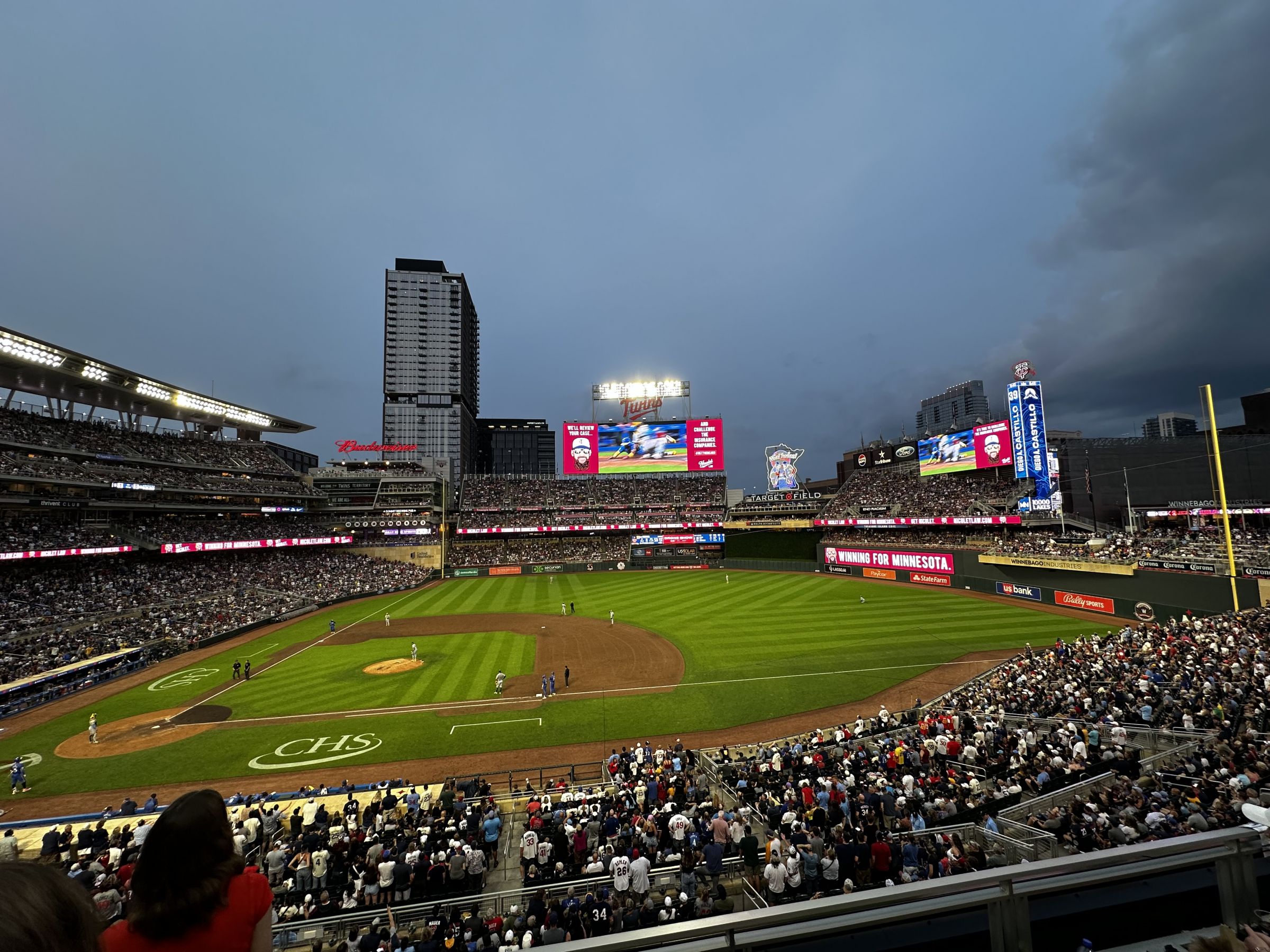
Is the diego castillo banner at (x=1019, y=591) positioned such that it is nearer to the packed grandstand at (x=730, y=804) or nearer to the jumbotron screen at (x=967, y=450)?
the packed grandstand at (x=730, y=804)

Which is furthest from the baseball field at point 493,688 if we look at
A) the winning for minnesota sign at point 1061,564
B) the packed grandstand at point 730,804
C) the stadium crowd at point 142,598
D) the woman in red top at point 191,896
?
the woman in red top at point 191,896

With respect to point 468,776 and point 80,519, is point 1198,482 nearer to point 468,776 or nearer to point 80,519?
point 468,776

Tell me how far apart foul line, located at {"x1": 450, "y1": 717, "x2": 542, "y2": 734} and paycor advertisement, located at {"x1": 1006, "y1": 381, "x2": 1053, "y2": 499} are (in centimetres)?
4601

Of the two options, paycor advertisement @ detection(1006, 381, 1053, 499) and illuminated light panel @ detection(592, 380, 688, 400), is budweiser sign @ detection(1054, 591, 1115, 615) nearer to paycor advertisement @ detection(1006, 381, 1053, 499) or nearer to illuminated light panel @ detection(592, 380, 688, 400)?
paycor advertisement @ detection(1006, 381, 1053, 499)

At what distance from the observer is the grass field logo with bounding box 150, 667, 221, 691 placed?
90.4ft

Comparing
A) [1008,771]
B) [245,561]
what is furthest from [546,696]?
[245,561]

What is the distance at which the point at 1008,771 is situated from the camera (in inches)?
539

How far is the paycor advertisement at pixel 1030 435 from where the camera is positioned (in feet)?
155

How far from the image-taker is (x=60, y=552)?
38.0m

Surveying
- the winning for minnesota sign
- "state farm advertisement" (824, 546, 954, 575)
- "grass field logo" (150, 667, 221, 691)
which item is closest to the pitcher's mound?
"grass field logo" (150, 667, 221, 691)

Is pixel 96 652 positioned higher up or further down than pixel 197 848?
further down

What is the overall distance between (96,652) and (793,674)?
36.6 metres

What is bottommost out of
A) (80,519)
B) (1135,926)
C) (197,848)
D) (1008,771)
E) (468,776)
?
(468,776)

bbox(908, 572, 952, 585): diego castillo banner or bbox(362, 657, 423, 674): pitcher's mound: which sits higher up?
bbox(908, 572, 952, 585): diego castillo banner
